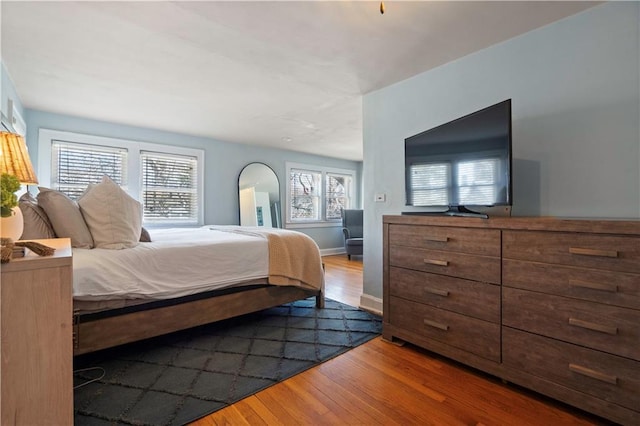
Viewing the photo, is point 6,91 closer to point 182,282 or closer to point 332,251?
point 182,282

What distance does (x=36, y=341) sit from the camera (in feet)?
3.27

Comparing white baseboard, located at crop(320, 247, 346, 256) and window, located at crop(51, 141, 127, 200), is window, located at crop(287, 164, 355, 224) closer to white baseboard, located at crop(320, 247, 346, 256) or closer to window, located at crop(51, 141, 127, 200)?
white baseboard, located at crop(320, 247, 346, 256)

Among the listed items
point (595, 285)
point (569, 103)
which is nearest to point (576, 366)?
point (595, 285)

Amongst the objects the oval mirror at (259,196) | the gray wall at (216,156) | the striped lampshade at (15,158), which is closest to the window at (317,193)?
the gray wall at (216,156)

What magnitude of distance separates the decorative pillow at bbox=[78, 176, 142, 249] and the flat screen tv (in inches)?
83.5

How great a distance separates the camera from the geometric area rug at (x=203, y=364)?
146 centimetres

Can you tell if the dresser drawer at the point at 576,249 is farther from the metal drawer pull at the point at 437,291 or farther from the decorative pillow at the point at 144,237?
the decorative pillow at the point at 144,237

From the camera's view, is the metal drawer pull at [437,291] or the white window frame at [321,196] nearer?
the metal drawer pull at [437,291]

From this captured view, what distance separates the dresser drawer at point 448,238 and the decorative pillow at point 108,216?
190 cm

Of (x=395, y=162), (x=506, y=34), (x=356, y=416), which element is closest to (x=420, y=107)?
(x=395, y=162)

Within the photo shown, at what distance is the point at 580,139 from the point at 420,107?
3.83 feet

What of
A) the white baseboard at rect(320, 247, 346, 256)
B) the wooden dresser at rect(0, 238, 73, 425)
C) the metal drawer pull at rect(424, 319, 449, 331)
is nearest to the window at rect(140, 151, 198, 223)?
the white baseboard at rect(320, 247, 346, 256)

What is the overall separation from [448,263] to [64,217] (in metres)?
2.46

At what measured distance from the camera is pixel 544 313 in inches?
57.9
